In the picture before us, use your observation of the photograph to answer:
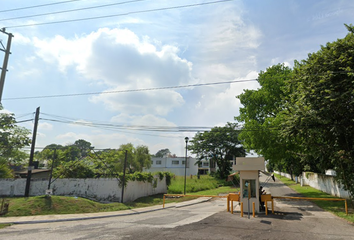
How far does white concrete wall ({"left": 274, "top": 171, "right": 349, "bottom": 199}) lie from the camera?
21.9 m

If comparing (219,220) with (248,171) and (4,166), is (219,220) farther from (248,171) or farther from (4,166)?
(4,166)

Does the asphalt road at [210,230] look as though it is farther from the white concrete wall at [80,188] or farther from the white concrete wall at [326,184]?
the white concrete wall at [326,184]

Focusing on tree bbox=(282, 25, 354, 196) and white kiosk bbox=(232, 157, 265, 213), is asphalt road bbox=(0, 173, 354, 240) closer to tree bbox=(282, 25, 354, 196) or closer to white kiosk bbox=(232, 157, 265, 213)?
white kiosk bbox=(232, 157, 265, 213)

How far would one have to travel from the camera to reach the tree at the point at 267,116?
75.6 feet

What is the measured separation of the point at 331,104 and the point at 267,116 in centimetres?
1351

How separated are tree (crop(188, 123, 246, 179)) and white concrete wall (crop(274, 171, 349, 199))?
16741mm

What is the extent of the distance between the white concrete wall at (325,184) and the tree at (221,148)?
16.7m

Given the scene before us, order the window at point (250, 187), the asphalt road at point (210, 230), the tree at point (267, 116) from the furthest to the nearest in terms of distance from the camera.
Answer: the tree at point (267, 116) < the window at point (250, 187) < the asphalt road at point (210, 230)

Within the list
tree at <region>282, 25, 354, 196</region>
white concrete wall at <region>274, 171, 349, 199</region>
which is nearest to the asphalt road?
tree at <region>282, 25, 354, 196</region>

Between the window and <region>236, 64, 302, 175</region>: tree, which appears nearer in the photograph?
the window

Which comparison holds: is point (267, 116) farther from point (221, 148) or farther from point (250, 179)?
point (221, 148)

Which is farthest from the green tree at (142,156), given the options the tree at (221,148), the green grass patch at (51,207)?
the green grass patch at (51,207)

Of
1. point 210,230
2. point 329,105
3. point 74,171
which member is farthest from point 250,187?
point 74,171

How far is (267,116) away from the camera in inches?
1062
